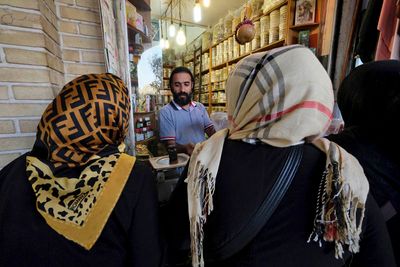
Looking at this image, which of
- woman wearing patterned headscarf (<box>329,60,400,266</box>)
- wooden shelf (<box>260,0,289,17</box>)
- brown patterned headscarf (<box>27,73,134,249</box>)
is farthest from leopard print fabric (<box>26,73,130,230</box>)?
wooden shelf (<box>260,0,289,17</box>)

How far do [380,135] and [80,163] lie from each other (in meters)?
1.07

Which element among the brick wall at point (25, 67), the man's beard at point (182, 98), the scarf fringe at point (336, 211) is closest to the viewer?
the scarf fringe at point (336, 211)

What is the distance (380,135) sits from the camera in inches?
30.8

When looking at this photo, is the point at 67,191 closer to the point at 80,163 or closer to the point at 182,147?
the point at 80,163

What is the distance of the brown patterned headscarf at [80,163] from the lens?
1.84 feet

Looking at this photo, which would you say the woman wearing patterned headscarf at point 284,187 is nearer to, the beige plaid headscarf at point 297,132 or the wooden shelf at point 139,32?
the beige plaid headscarf at point 297,132

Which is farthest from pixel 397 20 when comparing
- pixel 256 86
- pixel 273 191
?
pixel 273 191

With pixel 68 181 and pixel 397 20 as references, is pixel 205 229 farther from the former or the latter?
pixel 397 20

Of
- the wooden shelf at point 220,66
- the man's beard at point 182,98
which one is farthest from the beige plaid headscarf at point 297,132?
the wooden shelf at point 220,66

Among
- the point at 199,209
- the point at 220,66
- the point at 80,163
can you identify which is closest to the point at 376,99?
the point at 199,209

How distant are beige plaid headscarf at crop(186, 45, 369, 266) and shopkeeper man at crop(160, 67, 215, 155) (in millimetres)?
1163

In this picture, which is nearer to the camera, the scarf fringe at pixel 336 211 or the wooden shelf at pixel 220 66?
the scarf fringe at pixel 336 211

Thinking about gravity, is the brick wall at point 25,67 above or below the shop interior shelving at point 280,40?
below

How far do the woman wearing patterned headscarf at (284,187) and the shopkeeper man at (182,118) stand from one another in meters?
1.17
